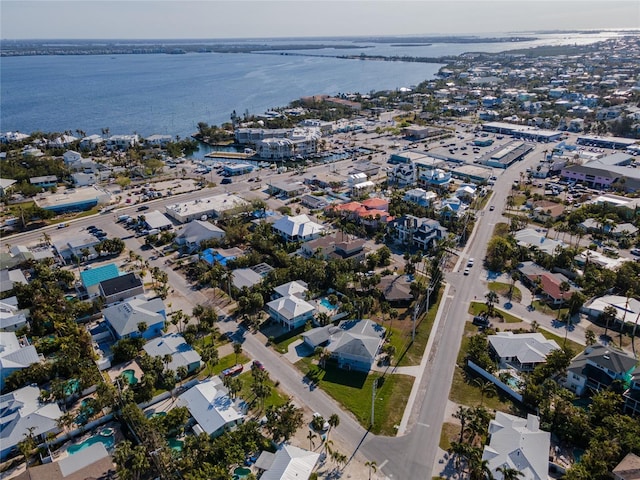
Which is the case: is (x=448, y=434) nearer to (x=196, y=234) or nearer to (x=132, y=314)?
(x=132, y=314)

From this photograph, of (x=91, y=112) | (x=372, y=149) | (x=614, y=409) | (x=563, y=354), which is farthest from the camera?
(x=91, y=112)

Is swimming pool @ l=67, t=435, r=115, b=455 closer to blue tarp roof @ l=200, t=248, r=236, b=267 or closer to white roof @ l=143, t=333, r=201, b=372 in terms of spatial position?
white roof @ l=143, t=333, r=201, b=372

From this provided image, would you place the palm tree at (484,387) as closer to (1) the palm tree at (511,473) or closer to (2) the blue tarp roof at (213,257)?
(1) the palm tree at (511,473)

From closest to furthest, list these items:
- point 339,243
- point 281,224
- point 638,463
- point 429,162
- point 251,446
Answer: point 638,463 < point 251,446 < point 339,243 < point 281,224 < point 429,162

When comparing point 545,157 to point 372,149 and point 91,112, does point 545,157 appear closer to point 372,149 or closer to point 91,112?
point 372,149

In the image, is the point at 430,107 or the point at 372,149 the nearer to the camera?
the point at 372,149

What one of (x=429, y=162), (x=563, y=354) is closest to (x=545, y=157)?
(x=429, y=162)

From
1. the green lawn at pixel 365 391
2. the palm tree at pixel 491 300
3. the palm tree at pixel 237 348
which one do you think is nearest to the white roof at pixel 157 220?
the palm tree at pixel 237 348
